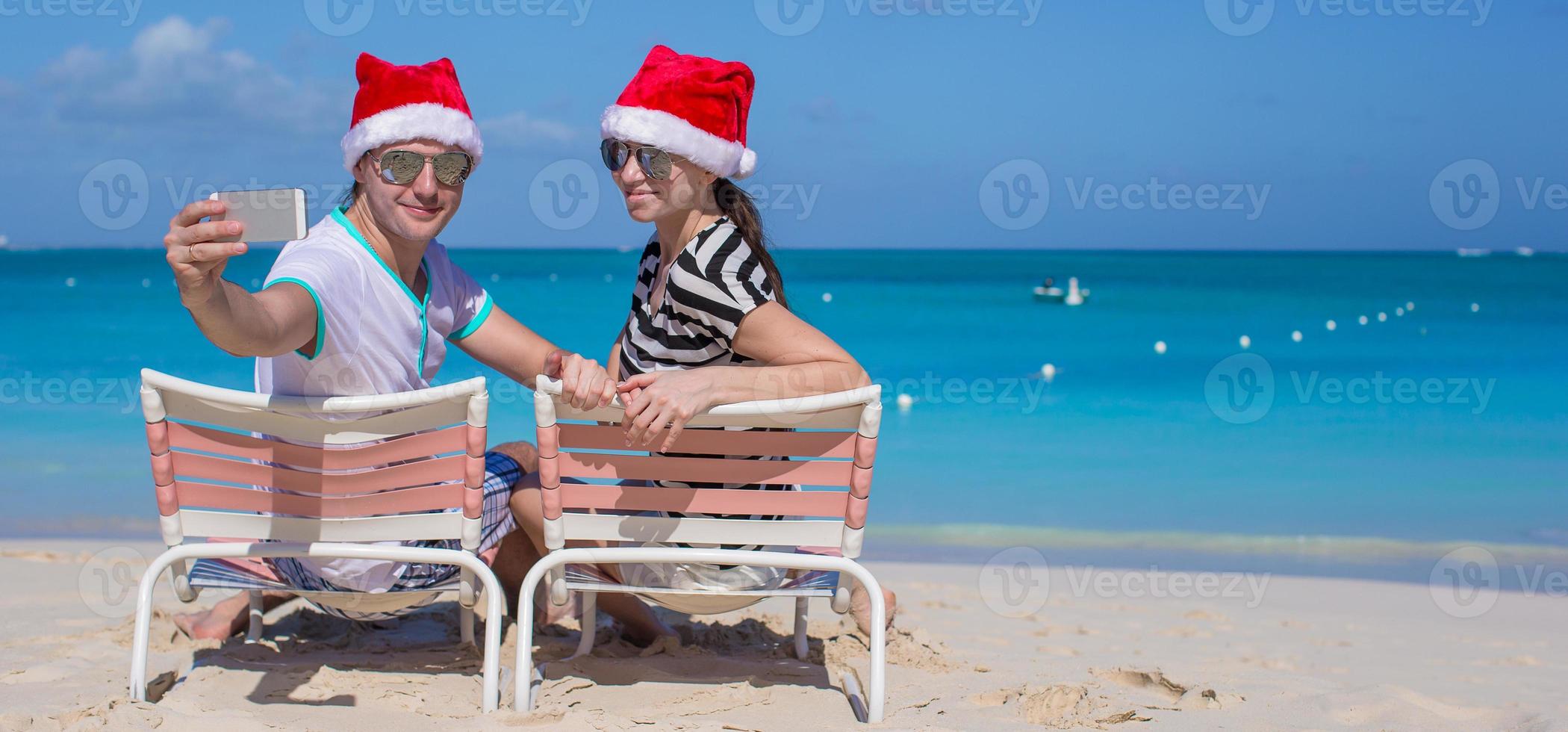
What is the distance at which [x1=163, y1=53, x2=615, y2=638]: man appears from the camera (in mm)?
2754

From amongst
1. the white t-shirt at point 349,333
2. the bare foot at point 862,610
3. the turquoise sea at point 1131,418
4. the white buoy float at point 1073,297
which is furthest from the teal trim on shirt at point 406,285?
the white buoy float at point 1073,297

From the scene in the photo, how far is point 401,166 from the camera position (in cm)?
302

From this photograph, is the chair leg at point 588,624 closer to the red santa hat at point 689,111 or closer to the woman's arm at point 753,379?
the woman's arm at point 753,379

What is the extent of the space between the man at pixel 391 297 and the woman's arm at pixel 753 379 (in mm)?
87

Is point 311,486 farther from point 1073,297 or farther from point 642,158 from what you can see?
point 1073,297

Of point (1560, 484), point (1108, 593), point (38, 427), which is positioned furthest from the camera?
point (38, 427)

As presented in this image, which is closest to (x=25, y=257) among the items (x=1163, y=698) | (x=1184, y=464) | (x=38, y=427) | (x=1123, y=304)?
(x=1123, y=304)

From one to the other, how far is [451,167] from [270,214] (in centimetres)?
101

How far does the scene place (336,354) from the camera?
2865mm

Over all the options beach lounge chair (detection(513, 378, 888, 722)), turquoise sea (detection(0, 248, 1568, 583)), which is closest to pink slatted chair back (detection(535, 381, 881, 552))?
beach lounge chair (detection(513, 378, 888, 722))

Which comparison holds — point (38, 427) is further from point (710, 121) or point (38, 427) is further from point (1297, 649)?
point (1297, 649)

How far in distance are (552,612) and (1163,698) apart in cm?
182

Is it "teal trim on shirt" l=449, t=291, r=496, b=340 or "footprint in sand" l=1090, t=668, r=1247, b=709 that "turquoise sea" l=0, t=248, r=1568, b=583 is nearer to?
"footprint in sand" l=1090, t=668, r=1247, b=709

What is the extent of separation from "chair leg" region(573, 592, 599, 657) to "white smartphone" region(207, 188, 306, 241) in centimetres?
146
